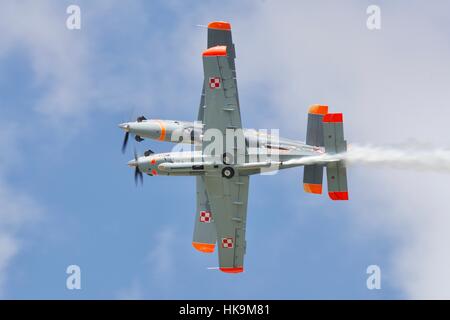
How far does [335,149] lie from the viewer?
3891 centimetres

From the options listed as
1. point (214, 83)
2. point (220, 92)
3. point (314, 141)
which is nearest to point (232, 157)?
point (220, 92)

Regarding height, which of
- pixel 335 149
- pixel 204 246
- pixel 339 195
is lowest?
pixel 204 246

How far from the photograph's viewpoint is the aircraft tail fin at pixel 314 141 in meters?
40.6

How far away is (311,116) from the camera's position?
40.8 metres

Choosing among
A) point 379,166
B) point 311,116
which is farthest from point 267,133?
point 379,166

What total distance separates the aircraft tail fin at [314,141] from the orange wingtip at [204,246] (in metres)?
7.94

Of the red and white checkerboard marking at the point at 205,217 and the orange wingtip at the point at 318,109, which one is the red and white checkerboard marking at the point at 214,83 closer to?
the orange wingtip at the point at 318,109

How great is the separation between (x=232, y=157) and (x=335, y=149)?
400 cm

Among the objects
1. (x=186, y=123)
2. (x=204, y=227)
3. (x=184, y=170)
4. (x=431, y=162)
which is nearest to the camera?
(x=431, y=162)

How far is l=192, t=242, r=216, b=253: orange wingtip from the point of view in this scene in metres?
47.2

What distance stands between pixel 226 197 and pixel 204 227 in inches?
268

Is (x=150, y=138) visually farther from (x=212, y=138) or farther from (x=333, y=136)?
(x=333, y=136)

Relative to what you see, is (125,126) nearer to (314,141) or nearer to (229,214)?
(229,214)

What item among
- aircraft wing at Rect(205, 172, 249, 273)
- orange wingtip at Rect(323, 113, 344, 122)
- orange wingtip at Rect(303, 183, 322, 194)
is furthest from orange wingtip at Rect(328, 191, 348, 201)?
aircraft wing at Rect(205, 172, 249, 273)
